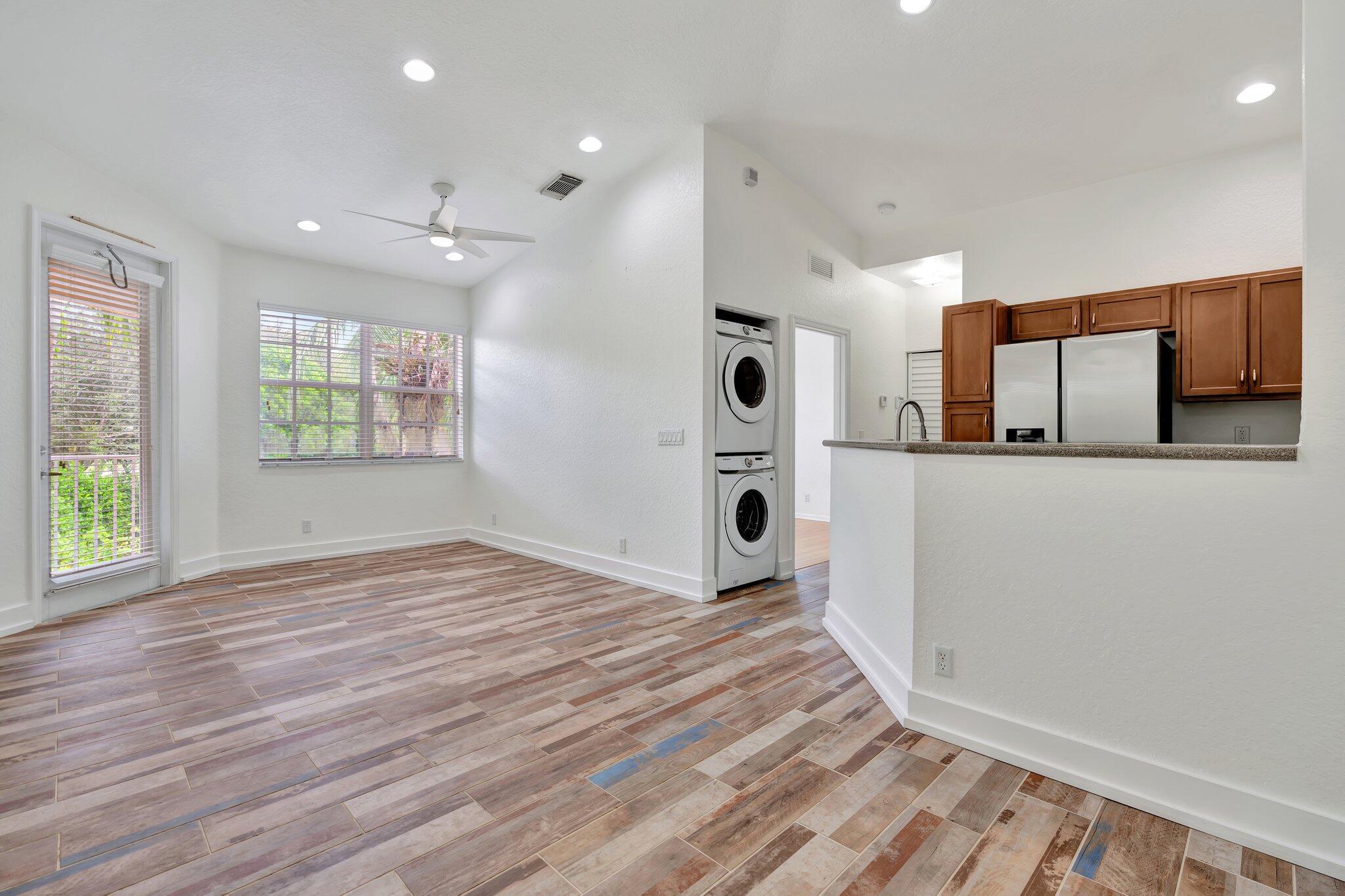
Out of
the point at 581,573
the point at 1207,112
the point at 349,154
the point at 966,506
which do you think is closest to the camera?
the point at 966,506

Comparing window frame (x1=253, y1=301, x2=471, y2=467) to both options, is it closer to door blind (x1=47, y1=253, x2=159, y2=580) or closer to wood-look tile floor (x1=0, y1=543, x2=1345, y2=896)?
door blind (x1=47, y1=253, x2=159, y2=580)

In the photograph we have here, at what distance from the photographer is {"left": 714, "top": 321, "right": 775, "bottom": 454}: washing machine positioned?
4184mm

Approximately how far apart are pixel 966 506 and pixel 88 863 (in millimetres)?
2819

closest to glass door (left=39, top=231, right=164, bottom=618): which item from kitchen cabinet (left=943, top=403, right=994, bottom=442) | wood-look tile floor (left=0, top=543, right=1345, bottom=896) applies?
wood-look tile floor (left=0, top=543, right=1345, bottom=896)

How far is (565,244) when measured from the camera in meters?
5.27

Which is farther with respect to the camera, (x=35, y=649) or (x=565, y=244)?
(x=565, y=244)

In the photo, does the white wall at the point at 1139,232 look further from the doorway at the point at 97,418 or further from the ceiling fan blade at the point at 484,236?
the doorway at the point at 97,418

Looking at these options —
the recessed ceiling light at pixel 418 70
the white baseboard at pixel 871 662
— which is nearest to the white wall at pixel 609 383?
the white baseboard at pixel 871 662

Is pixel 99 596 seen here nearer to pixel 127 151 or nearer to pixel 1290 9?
pixel 127 151

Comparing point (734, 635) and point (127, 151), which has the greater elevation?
point (127, 151)

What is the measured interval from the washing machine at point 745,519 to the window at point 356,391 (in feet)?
12.5

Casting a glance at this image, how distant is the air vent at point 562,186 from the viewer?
175 inches

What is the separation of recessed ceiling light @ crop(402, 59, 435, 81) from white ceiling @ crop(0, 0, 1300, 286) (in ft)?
0.14

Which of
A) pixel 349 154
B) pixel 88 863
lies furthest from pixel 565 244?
pixel 88 863
